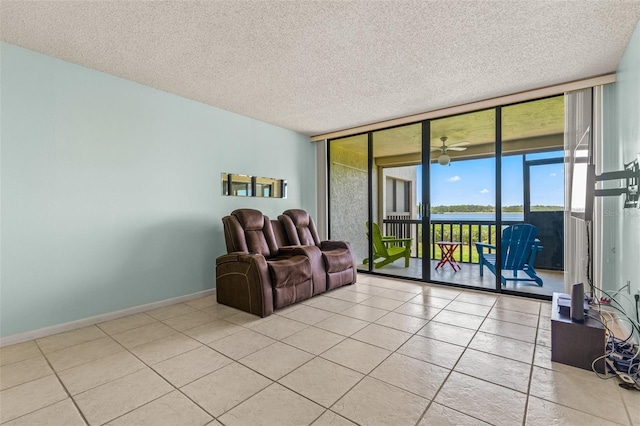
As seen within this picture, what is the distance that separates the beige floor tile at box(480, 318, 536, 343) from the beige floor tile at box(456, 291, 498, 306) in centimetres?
63

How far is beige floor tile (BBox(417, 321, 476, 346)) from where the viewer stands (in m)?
2.42

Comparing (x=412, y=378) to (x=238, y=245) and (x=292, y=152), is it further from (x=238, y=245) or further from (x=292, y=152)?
(x=292, y=152)

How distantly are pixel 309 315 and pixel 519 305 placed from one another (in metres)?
2.43

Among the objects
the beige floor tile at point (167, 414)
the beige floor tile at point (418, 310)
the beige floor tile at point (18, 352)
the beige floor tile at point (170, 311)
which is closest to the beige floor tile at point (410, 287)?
the beige floor tile at point (418, 310)

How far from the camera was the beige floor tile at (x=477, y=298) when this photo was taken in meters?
3.45

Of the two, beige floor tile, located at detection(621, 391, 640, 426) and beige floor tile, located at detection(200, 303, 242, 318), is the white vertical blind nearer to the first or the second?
beige floor tile, located at detection(621, 391, 640, 426)

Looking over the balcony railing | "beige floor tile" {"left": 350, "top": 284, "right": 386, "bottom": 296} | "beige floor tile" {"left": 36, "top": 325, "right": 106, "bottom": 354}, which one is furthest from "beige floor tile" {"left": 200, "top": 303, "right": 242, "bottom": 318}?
the balcony railing

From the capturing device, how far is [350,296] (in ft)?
12.4

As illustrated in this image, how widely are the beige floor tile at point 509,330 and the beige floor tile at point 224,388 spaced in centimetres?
205

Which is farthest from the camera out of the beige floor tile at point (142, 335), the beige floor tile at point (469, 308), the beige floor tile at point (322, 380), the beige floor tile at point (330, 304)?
the beige floor tile at point (330, 304)

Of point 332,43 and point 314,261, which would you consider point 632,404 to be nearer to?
point 314,261

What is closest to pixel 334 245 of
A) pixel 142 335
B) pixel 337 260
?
pixel 337 260

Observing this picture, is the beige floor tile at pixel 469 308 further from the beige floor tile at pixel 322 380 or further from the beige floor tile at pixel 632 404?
the beige floor tile at pixel 322 380

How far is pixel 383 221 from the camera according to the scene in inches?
251
